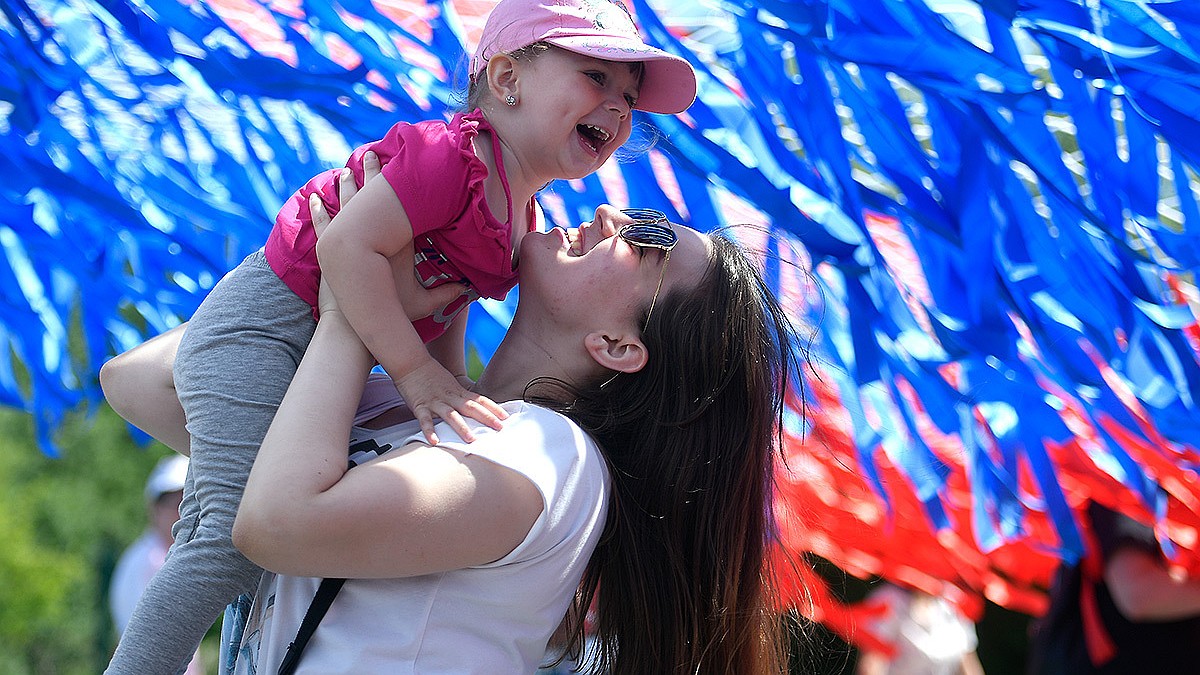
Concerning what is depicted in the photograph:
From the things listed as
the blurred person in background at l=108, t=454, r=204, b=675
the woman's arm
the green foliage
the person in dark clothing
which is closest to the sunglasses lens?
the woman's arm

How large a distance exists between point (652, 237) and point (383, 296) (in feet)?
1.34

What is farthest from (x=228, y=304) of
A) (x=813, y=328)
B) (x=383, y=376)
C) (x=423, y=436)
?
(x=813, y=328)

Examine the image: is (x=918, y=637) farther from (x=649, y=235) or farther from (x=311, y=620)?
(x=311, y=620)

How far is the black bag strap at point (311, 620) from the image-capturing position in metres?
1.46

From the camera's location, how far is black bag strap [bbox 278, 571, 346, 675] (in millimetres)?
1461

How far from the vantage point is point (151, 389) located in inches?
73.6

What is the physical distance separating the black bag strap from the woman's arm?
8cm

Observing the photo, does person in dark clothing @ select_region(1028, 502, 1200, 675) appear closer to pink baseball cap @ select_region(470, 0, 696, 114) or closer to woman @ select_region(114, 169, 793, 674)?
woman @ select_region(114, 169, 793, 674)

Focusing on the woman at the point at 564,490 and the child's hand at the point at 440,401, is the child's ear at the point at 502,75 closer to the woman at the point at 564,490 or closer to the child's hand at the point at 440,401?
the woman at the point at 564,490

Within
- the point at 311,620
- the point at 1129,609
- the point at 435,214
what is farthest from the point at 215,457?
the point at 1129,609

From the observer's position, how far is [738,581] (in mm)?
1777

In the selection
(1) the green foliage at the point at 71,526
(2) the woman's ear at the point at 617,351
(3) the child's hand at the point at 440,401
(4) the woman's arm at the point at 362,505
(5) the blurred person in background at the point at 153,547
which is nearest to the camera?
(4) the woman's arm at the point at 362,505

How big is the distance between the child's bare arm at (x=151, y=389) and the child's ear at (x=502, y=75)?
0.62m

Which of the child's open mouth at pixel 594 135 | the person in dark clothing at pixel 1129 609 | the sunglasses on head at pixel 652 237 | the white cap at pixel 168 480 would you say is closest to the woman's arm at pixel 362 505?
the sunglasses on head at pixel 652 237
